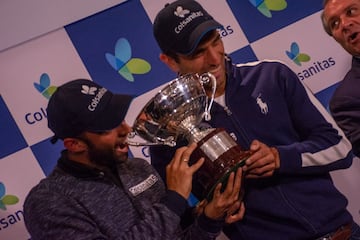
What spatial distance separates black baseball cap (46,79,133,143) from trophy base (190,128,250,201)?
0.86ft

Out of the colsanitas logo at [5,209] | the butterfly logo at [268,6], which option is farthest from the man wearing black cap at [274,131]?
the colsanitas logo at [5,209]

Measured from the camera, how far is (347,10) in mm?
1700

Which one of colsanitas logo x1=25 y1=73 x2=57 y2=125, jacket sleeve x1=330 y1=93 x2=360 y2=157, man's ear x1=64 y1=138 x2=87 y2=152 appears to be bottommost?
jacket sleeve x1=330 y1=93 x2=360 y2=157

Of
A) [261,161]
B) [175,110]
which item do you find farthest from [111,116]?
[261,161]

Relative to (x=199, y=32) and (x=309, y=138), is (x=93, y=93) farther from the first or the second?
(x=309, y=138)

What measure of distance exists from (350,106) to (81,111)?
0.87 meters

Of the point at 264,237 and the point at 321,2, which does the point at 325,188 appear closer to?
the point at 264,237

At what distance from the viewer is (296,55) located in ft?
6.68

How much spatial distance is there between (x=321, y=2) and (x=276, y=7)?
0.59 ft

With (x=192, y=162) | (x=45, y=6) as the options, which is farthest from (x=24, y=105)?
(x=192, y=162)

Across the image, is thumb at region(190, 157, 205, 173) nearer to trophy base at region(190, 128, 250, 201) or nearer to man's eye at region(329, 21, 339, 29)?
trophy base at region(190, 128, 250, 201)

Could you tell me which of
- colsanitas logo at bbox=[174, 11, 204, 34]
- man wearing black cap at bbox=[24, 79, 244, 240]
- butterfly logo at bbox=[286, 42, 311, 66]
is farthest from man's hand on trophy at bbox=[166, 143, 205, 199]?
butterfly logo at bbox=[286, 42, 311, 66]

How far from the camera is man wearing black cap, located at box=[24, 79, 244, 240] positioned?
1.26 m

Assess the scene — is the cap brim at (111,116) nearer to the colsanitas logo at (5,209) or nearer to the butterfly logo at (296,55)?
the colsanitas logo at (5,209)
